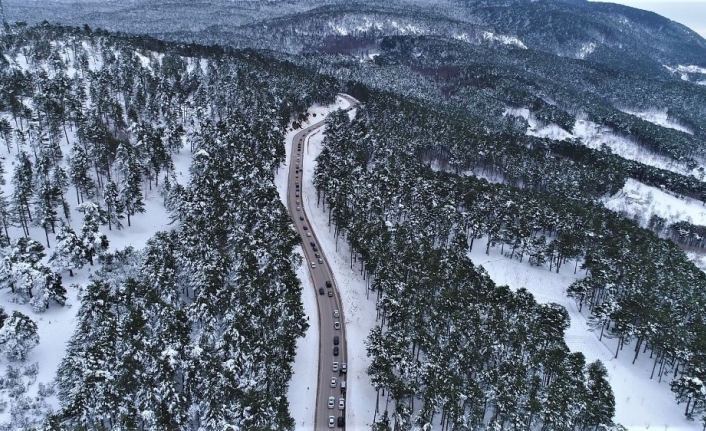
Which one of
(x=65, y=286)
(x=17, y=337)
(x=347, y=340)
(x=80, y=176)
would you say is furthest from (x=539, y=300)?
(x=80, y=176)

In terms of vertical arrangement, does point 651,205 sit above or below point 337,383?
above

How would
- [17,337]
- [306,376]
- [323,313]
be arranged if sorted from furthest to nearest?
1. [323,313]
2. [306,376]
3. [17,337]

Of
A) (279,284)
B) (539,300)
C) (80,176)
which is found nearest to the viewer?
(279,284)

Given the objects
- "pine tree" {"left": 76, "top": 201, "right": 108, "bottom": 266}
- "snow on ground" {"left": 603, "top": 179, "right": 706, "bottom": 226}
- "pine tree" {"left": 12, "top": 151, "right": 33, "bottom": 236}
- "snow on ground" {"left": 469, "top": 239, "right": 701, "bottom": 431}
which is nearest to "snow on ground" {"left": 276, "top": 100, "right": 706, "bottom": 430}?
"snow on ground" {"left": 469, "top": 239, "right": 701, "bottom": 431}

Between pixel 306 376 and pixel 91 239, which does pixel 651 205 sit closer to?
pixel 306 376

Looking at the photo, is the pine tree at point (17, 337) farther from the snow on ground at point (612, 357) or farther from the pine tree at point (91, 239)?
the snow on ground at point (612, 357)

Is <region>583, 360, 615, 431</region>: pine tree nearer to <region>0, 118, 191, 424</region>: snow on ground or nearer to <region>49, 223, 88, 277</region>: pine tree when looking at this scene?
<region>0, 118, 191, 424</region>: snow on ground

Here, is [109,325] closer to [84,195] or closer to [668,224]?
[84,195]

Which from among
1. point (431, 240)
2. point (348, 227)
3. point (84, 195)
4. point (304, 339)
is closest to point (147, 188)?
point (84, 195)
